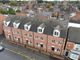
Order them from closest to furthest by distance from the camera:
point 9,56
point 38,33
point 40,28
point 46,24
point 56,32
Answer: point 56,32 < point 9,56 < point 40,28 < point 38,33 < point 46,24

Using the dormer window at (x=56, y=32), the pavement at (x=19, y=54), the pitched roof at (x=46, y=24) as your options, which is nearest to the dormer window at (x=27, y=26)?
the pitched roof at (x=46, y=24)

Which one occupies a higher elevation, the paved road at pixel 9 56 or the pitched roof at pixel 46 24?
the pitched roof at pixel 46 24

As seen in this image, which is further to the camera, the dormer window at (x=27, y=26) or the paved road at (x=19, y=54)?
the dormer window at (x=27, y=26)

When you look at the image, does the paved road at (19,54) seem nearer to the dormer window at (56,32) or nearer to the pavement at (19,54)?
the pavement at (19,54)

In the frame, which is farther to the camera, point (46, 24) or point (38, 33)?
point (46, 24)

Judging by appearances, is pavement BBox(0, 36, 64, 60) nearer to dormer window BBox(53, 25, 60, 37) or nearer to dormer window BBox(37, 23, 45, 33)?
dormer window BBox(37, 23, 45, 33)

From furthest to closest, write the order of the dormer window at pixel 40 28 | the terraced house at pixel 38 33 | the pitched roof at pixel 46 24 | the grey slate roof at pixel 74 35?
the dormer window at pixel 40 28 → the pitched roof at pixel 46 24 → the terraced house at pixel 38 33 → the grey slate roof at pixel 74 35

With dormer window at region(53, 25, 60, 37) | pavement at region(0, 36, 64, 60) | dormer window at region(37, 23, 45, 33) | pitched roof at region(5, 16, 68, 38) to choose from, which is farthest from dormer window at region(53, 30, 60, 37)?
pavement at region(0, 36, 64, 60)

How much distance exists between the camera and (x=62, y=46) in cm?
3678

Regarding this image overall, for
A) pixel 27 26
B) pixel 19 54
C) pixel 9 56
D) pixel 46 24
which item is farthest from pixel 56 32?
pixel 9 56

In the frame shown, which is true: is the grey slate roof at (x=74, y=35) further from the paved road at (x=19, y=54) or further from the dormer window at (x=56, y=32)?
the paved road at (x=19, y=54)

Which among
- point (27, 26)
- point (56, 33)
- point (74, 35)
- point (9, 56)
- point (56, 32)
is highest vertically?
point (27, 26)

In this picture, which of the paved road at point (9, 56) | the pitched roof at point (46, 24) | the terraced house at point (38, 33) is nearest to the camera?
the terraced house at point (38, 33)

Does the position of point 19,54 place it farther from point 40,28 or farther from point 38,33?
point 40,28
